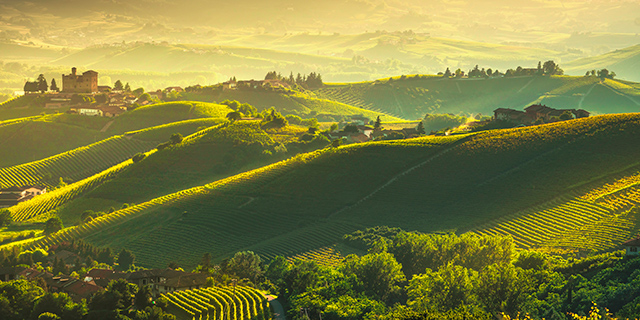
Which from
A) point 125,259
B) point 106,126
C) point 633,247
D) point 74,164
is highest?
point 633,247

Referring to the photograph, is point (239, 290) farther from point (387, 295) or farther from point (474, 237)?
point (474, 237)

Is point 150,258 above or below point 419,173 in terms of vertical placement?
below

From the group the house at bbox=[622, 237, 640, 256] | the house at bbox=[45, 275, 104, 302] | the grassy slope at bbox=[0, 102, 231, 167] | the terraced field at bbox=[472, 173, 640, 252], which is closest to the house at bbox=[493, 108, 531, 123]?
the terraced field at bbox=[472, 173, 640, 252]

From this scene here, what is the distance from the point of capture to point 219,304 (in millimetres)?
55562

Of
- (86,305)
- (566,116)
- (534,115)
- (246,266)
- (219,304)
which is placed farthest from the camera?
(534,115)

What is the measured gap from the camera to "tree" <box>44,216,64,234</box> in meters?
98.7

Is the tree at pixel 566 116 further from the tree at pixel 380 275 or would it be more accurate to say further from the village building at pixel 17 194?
the village building at pixel 17 194

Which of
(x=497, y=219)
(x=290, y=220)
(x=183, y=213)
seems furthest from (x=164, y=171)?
(x=497, y=219)

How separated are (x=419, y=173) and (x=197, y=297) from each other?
4994 cm

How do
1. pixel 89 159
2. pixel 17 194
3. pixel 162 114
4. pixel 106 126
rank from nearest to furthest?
pixel 17 194, pixel 89 159, pixel 106 126, pixel 162 114

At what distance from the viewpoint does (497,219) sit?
3295 inches

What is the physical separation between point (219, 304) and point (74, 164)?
95.2 metres

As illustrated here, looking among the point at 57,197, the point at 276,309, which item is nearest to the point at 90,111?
the point at 57,197

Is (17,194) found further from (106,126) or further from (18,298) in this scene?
(18,298)
